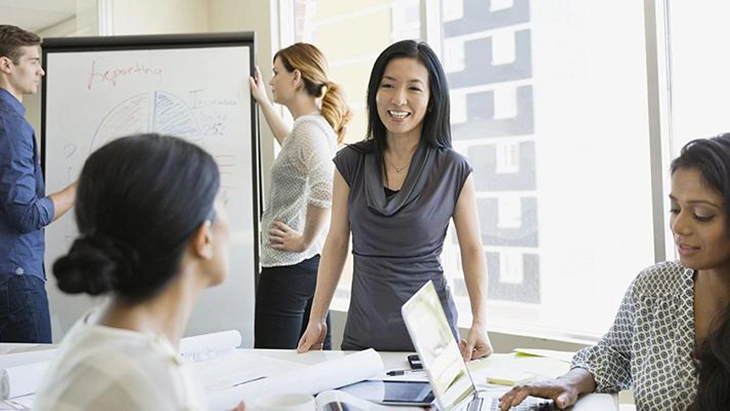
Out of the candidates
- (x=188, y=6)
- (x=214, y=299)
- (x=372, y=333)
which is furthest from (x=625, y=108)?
(x=188, y=6)

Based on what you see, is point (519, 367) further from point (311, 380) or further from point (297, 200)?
point (297, 200)

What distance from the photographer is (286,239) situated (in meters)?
2.45

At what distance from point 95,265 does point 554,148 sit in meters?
2.37

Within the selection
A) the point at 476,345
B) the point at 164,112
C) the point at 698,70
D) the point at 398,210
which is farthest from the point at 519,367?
the point at 164,112

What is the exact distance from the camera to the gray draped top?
181cm

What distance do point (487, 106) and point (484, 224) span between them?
51cm

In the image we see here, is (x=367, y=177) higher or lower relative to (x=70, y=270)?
higher

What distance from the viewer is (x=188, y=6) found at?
4.24 meters

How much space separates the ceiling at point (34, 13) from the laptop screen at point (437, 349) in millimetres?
3464

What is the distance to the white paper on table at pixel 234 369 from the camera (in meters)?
1.47

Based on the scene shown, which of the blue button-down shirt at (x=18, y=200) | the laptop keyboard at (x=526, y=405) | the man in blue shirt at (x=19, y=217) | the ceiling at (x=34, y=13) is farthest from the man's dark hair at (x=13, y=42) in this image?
the laptop keyboard at (x=526, y=405)

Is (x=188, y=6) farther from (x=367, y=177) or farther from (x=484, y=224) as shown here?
(x=367, y=177)

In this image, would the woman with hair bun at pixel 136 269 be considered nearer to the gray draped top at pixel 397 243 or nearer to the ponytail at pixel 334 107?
the gray draped top at pixel 397 243

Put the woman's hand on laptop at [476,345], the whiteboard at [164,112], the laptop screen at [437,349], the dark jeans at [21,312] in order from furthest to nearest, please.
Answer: the whiteboard at [164,112] < the dark jeans at [21,312] < the woman's hand on laptop at [476,345] < the laptop screen at [437,349]
